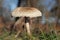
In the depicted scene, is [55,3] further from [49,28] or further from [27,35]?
[27,35]

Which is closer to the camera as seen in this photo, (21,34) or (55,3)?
(21,34)

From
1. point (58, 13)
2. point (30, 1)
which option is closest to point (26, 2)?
point (30, 1)

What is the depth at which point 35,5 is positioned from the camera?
5.66 m

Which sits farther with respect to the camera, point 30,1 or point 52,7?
point 52,7

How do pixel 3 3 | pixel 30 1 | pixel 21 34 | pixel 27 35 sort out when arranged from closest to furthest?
pixel 27 35
pixel 21 34
pixel 30 1
pixel 3 3

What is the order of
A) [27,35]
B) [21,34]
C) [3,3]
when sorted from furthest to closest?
[3,3] < [21,34] < [27,35]

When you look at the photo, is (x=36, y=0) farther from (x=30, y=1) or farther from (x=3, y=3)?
(x=3, y=3)

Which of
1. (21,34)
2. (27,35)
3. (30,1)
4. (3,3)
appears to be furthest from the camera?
(3,3)

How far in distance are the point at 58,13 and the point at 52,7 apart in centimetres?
29

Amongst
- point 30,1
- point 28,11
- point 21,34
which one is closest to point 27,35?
point 21,34

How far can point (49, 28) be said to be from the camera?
3566mm

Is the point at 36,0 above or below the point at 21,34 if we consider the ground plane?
above

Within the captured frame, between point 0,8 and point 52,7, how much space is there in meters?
1.82

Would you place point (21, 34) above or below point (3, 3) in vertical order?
below
